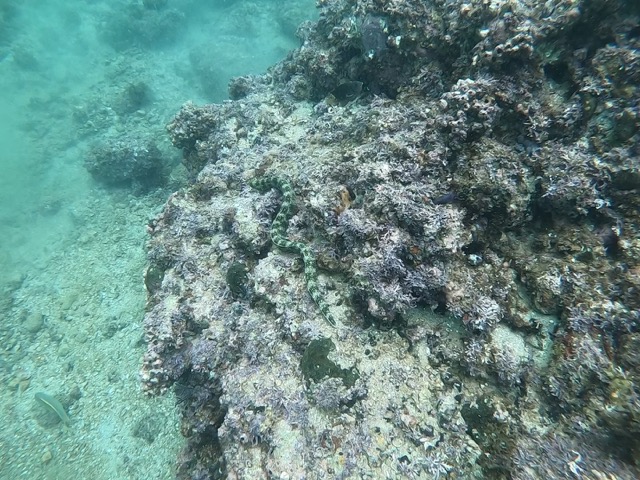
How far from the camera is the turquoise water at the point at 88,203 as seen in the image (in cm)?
711

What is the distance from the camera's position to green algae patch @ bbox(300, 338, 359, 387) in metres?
4.08

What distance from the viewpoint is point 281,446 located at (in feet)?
12.6

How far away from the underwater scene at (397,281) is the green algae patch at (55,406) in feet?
0.17

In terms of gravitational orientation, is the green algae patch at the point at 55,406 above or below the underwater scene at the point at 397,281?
below

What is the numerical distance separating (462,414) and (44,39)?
3560 centimetres

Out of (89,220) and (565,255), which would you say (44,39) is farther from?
(565,255)

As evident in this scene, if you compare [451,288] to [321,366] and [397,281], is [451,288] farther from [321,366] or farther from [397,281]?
[321,366]

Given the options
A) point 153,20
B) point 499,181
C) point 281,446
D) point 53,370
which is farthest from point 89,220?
point 153,20

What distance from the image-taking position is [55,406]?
24.0 ft

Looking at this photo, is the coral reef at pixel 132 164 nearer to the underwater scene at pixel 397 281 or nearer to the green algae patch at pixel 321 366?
the underwater scene at pixel 397 281

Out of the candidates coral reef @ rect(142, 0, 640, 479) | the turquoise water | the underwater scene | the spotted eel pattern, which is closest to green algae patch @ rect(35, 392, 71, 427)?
the underwater scene

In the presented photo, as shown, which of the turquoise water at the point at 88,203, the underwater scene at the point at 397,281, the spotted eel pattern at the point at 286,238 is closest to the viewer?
the underwater scene at the point at 397,281

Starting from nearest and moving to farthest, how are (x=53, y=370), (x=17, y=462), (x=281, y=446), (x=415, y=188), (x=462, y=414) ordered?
(x=462, y=414)
(x=281, y=446)
(x=415, y=188)
(x=17, y=462)
(x=53, y=370)

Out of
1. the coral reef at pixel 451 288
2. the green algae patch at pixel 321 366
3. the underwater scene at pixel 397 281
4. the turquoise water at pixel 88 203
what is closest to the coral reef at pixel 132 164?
the turquoise water at pixel 88 203
